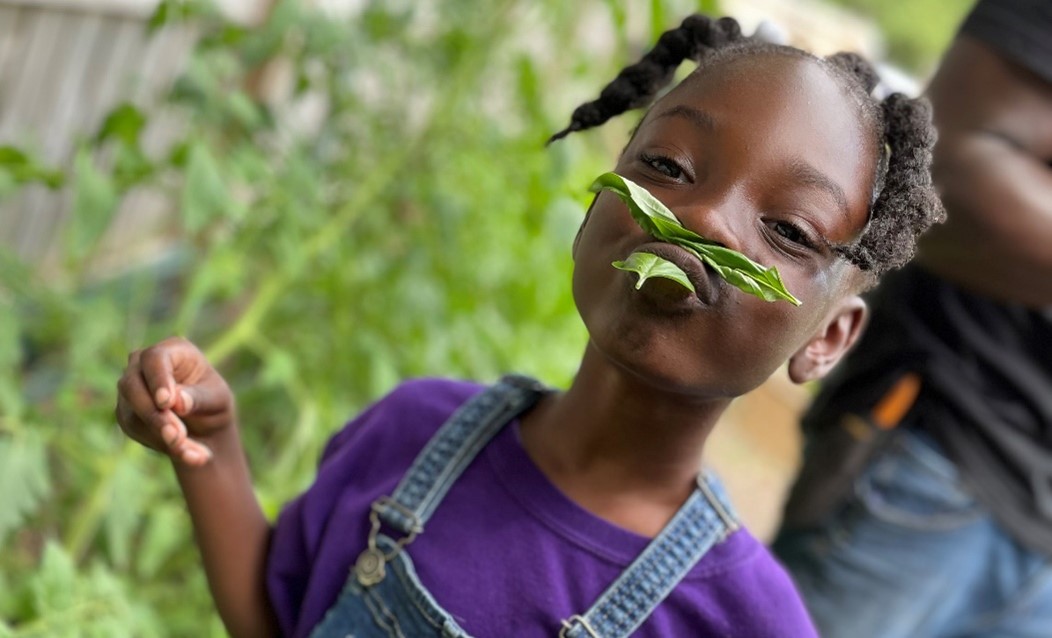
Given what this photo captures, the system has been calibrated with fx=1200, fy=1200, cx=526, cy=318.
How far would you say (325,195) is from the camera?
8.11 feet

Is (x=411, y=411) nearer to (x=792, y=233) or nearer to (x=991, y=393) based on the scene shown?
(x=792, y=233)

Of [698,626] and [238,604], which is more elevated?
[698,626]

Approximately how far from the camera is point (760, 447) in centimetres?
556

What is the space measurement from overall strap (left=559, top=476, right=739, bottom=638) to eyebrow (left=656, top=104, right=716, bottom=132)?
343mm

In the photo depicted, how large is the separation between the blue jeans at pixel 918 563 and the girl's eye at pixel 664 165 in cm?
100

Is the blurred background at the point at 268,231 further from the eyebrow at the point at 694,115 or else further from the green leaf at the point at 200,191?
the eyebrow at the point at 694,115

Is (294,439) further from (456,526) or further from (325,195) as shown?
(456,526)

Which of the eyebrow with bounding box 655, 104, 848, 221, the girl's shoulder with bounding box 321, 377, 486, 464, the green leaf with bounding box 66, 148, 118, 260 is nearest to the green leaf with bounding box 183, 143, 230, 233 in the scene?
the green leaf with bounding box 66, 148, 118, 260

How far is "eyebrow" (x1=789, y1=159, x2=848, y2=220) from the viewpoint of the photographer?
97cm

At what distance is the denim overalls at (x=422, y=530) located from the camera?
1060mm

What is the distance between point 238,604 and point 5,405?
74 centimetres

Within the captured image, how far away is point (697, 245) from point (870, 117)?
0.79 ft

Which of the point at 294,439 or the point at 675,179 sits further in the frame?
the point at 294,439

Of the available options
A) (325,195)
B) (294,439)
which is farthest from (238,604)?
(325,195)
